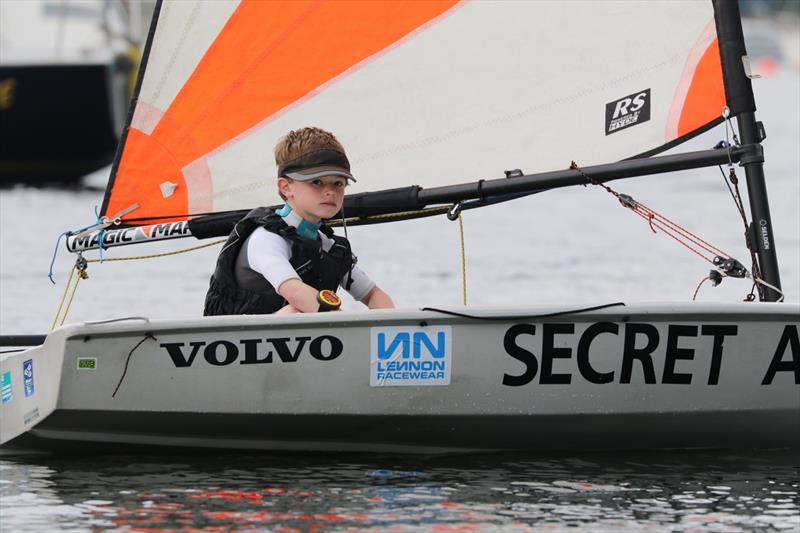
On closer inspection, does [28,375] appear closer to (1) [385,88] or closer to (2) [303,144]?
(2) [303,144]

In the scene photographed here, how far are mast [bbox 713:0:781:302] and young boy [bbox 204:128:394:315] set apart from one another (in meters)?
1.52

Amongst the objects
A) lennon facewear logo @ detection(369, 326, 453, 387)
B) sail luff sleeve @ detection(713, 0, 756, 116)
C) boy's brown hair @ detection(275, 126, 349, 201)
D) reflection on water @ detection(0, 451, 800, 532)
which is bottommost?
reflection on water @ detection(0, 451, 800, 532)

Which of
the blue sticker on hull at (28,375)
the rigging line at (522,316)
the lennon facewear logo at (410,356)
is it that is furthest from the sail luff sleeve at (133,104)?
the rigging line at (522,316)

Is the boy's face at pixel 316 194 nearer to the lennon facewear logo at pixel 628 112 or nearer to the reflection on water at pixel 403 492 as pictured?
the reflection on water at pixel 403 492

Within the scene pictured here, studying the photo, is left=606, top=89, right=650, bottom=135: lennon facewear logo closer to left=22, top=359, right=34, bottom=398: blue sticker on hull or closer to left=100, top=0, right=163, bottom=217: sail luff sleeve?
left=100, top=0, right=163, bottom=217: sail luff sleeve

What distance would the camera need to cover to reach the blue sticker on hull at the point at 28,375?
19.4 ft

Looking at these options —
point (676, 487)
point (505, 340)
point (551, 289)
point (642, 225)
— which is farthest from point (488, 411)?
point (642, 225)

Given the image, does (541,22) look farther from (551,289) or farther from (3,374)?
(551,289)

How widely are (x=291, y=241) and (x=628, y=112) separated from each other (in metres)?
1.51

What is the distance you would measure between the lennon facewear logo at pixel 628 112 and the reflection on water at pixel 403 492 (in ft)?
4.55

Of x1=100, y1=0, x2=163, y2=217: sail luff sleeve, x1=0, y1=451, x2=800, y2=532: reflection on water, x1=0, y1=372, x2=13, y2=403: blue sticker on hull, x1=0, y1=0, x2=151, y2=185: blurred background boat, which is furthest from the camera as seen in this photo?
x1=0, y1=0, x2=151, y2=185: blurred background boat

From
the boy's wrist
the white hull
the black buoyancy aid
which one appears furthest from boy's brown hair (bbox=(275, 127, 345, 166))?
the white hull

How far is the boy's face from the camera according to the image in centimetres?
596

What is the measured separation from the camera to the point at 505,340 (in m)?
5.57
